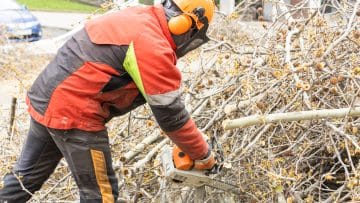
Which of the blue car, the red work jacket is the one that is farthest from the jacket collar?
the blue car

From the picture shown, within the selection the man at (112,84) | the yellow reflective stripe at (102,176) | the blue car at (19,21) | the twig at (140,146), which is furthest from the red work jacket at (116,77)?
the blue car at (19,21)

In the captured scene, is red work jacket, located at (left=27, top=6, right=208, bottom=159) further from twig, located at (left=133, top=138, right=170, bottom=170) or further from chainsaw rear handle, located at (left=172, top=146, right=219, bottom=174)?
twig, located at (left=133, top=138, right=170, bottom=170)

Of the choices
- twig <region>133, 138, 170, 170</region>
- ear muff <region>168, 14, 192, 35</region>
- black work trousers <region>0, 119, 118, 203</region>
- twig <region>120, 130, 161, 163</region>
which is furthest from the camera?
twig <region>120, 130, 161, 163</region>

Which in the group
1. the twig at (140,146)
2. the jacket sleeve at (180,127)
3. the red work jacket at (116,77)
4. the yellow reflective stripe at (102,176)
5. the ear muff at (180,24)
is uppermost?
the ear muff at (180,24)

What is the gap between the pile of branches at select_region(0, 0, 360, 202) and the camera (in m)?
3.26

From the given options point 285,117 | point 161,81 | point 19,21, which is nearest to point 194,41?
point 161,81

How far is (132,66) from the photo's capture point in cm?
283

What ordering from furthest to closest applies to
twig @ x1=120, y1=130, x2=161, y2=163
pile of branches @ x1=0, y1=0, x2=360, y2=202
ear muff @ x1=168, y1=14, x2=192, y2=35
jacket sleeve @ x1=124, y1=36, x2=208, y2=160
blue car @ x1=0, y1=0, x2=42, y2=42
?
blue car @ x1=0, y1=0, x2=42, y2=42
twig @ x1=120, y1=130, x2=161, y2=163
pile of branches @ x1=0, y1=0, x2=360, y2=202
ear muff @ x1=168, y1=14, x2=192, y2=35
jacket sleeve @ x1=124, y1=36, x2=208, y2=160

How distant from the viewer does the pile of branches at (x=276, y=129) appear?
3258 mm

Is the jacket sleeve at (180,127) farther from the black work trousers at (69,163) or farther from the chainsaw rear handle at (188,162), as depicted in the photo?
the black work trousers at (69,163)

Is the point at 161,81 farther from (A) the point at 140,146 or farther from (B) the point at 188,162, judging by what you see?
(A) the point at 140,146

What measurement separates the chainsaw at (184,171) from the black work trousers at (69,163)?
1.08 feet

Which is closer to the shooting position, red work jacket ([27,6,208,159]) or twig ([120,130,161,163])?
red work jacket ([27,6,208,159])

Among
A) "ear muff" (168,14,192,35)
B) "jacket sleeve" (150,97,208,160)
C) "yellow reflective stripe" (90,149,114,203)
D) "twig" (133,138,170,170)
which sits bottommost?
"twig" (133,138,170,170)
